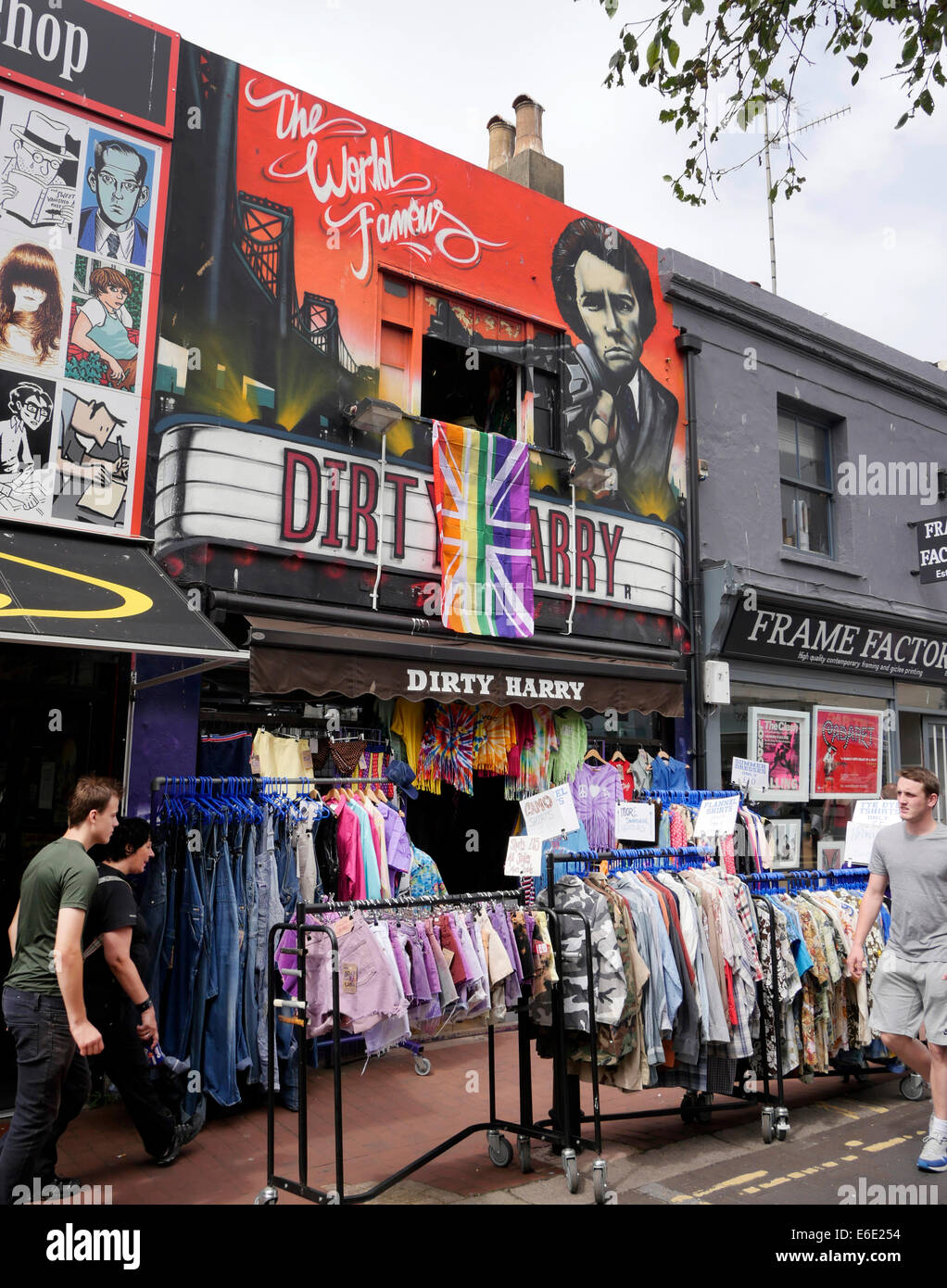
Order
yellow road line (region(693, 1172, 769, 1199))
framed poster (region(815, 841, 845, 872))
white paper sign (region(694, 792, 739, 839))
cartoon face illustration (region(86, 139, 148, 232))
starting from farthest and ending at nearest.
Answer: framed poster (region(815, 841, 845, 872)), cartoon face illustration (region(86, 139, 148, 232)), white paper sign (region(694, 792, 739, 839)), yellow road line (region(693, 1172, 769, 1199))

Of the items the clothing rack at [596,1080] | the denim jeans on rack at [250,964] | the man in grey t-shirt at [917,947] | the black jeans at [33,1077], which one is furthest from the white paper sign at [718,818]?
the black jeans at [33,1077]

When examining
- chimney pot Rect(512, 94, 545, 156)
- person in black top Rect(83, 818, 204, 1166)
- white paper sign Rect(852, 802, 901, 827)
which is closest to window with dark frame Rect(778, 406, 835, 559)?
chimney pot Rect(512, 94, 545, 156)

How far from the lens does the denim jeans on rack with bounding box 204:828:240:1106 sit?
649cm

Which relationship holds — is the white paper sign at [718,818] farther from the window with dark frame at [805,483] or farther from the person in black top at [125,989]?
the window with dark frame at [805,483]

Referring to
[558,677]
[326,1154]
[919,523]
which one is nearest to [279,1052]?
[326,1154]

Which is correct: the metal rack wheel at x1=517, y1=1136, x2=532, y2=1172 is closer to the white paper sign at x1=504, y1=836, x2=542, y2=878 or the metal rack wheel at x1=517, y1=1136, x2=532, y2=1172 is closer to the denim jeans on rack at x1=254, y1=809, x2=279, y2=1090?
the white paper sign at x1=504, y1=836, x2=542, y2=878

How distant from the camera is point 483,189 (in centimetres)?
1006

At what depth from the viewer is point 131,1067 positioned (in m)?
5.66

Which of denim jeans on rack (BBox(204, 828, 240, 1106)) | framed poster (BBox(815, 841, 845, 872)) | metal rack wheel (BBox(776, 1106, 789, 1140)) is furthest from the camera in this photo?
framed poster (BBox(815, 841, 845, 872))

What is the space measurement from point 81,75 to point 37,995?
6.52 metres

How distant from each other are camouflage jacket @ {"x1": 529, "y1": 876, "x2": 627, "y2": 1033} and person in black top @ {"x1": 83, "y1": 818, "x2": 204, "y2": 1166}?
2172 mm

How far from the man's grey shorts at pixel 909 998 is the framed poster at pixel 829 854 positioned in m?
6.41

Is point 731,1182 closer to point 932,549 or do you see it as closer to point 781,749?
point 781,749

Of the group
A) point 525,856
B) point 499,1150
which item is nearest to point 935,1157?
point 499,1150
